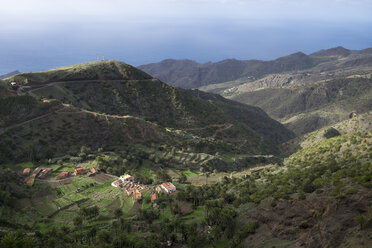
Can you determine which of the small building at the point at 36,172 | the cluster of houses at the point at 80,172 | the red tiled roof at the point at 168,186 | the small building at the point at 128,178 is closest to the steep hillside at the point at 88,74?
the small building at the point at 36,172

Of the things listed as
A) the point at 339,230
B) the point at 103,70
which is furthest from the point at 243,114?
the point at 339,230

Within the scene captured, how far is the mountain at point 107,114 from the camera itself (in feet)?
218

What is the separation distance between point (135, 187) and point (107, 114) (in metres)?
41.8

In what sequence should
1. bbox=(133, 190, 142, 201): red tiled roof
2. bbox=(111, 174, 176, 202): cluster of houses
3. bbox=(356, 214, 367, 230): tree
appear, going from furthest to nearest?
bbox=(111, 174, 176, 202): cluster of houses
bbox=(133, 190, 142, 201): red tiled roof
bbox=(356, 214, 367, 230): tree

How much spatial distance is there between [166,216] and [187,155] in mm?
31741

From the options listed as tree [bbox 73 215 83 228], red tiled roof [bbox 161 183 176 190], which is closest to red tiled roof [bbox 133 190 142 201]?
red tiled roof [bbox 161 183 176 190]

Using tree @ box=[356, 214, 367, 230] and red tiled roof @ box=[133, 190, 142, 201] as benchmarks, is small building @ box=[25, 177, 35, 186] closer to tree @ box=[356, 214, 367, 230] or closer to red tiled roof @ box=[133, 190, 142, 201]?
red tiled roof @ box=[133, 190, 142, 201]

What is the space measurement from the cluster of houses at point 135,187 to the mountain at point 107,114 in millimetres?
20575

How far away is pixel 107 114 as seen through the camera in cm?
8456

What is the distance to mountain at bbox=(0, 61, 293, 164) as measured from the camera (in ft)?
218

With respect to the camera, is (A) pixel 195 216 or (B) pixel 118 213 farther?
(B) pixel 118 213

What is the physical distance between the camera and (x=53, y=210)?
42812 mm

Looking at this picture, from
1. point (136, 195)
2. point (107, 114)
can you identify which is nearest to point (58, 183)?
point (136, 195)

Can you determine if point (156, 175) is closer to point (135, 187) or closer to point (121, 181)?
point (121, 181)
